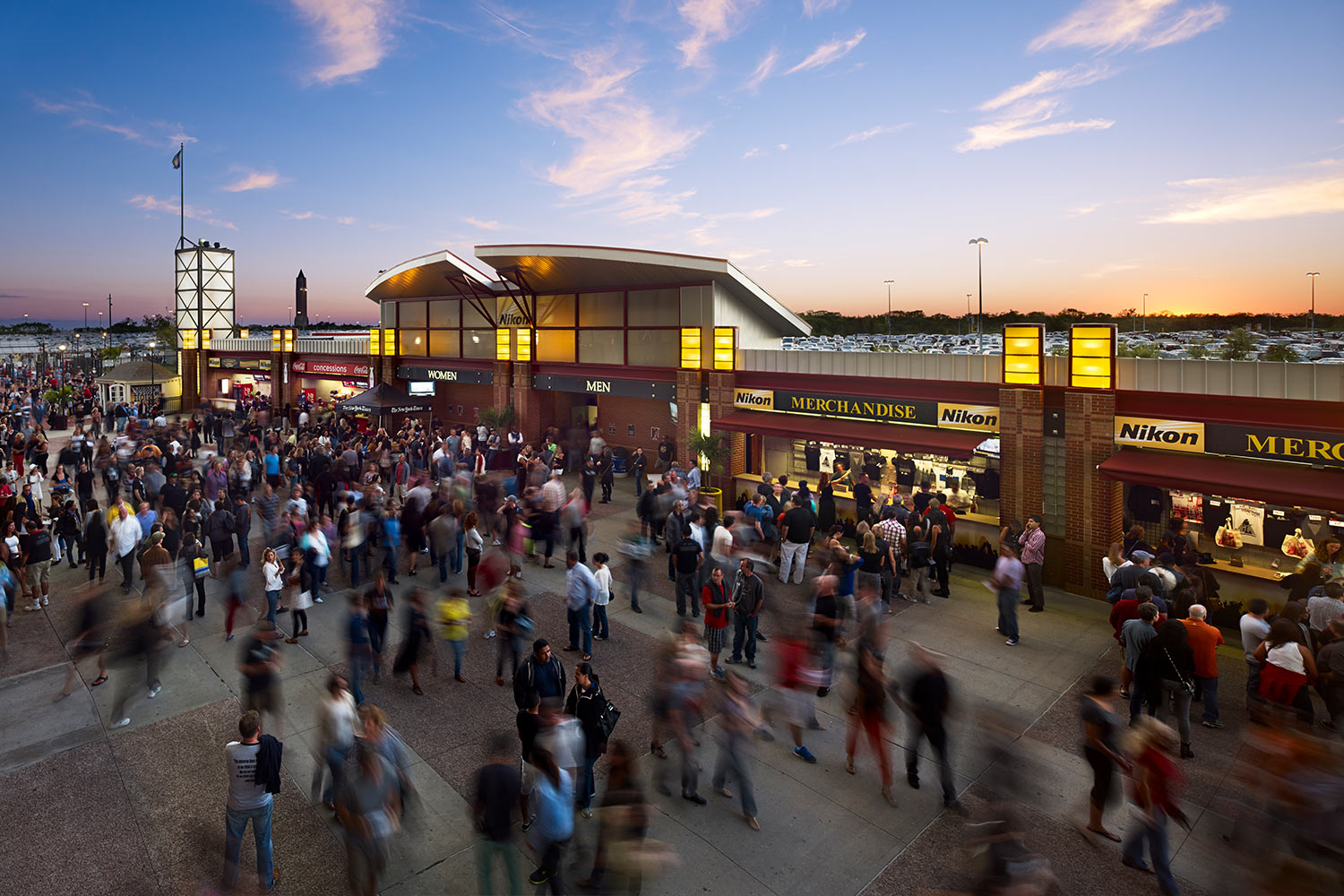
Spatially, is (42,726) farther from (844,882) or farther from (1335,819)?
(1335,819)

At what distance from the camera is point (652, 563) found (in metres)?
15.5

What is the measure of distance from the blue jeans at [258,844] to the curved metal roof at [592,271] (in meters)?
17.9

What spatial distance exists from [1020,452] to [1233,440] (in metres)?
3.48

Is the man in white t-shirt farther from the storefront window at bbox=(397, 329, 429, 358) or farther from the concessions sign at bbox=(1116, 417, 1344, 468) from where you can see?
the storefront window at bbox=(397, 329, 429, 358)

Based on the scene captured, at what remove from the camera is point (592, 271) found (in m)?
24.2

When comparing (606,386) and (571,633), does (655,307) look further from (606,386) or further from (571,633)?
(571,633)

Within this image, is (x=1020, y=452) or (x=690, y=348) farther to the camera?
(x=690, y=348)

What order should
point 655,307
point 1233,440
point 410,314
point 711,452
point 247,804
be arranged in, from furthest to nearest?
point 410,314 < point 655,307 < point 711,452 < point 1233,440 < point 247,804

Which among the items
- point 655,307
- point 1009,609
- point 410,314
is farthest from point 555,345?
point 1009,609

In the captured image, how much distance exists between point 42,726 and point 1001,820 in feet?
35.5

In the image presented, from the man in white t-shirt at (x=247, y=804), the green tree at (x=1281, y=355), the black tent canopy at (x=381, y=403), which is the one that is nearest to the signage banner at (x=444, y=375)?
the black tent canopy at (x=381, y=403)

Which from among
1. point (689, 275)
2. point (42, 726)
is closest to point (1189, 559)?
point (689, 275)

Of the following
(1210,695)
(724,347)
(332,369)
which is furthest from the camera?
→ (332,369)

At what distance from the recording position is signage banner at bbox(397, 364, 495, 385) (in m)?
29.5
